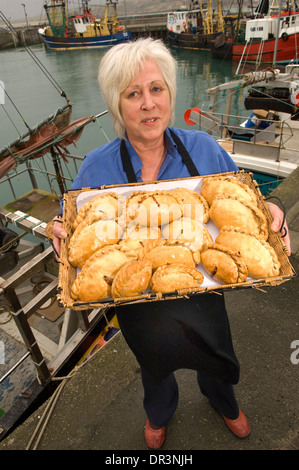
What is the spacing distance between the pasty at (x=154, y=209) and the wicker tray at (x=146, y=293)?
0.21 m

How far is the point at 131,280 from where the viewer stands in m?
1.70

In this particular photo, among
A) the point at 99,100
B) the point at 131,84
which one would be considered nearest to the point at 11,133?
the point at 99,100

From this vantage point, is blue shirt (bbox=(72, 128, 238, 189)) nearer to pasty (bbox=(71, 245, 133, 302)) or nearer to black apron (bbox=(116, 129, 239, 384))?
pasty (bbox=(71, 245, 133, 302))

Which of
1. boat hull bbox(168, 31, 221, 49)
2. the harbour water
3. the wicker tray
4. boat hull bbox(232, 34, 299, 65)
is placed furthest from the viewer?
boat hull bbox(168, 31, 221, 49)

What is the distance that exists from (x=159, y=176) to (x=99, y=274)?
1.09 m

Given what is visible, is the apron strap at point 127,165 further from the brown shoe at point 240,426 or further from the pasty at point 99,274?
the brown shoe at point 240,426

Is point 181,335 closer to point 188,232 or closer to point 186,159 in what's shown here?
point 188,232

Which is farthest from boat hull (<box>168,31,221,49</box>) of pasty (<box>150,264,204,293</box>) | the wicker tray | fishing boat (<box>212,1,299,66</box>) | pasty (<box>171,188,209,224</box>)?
pasty (<box>150,264,204,293</box>)

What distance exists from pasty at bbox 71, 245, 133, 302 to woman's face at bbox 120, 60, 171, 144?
3.23 feet

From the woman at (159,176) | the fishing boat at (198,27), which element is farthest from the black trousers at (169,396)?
the fishing boat at (198,27)

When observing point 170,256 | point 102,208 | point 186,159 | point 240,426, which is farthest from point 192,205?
point 240,426

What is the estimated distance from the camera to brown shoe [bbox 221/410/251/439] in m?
2.54

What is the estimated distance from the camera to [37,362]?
369cm
